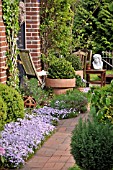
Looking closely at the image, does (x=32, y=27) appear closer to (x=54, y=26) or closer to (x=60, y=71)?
(x=54, y=26)

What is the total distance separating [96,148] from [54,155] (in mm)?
1113

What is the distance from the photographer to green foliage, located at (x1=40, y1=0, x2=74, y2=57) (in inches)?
368

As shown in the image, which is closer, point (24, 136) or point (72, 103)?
point (24, 136)

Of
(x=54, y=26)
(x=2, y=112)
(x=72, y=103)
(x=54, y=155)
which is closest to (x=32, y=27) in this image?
(x=54, y=26)

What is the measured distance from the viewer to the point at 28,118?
611 cm

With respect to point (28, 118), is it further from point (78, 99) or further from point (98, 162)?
point (98, 162)

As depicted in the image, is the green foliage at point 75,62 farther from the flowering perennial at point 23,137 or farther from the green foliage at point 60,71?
the flowering perennial at point 23,137

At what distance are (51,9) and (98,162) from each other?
228 inches

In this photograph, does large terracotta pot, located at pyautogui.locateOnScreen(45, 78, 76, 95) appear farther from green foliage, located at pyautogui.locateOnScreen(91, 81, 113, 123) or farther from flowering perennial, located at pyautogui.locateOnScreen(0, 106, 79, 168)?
green foliage, located at pyautogui.locateOnScreen(91, 81, 113, 123)

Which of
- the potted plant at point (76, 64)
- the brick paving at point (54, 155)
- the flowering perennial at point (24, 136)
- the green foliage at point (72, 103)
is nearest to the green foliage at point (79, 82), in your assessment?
the potted plant at point (76, 64)

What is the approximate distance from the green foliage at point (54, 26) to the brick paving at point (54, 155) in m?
3.65

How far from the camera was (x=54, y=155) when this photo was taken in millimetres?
4969

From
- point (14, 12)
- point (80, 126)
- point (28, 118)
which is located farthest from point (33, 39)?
point (80, 126)

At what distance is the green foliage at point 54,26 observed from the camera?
9344mm
